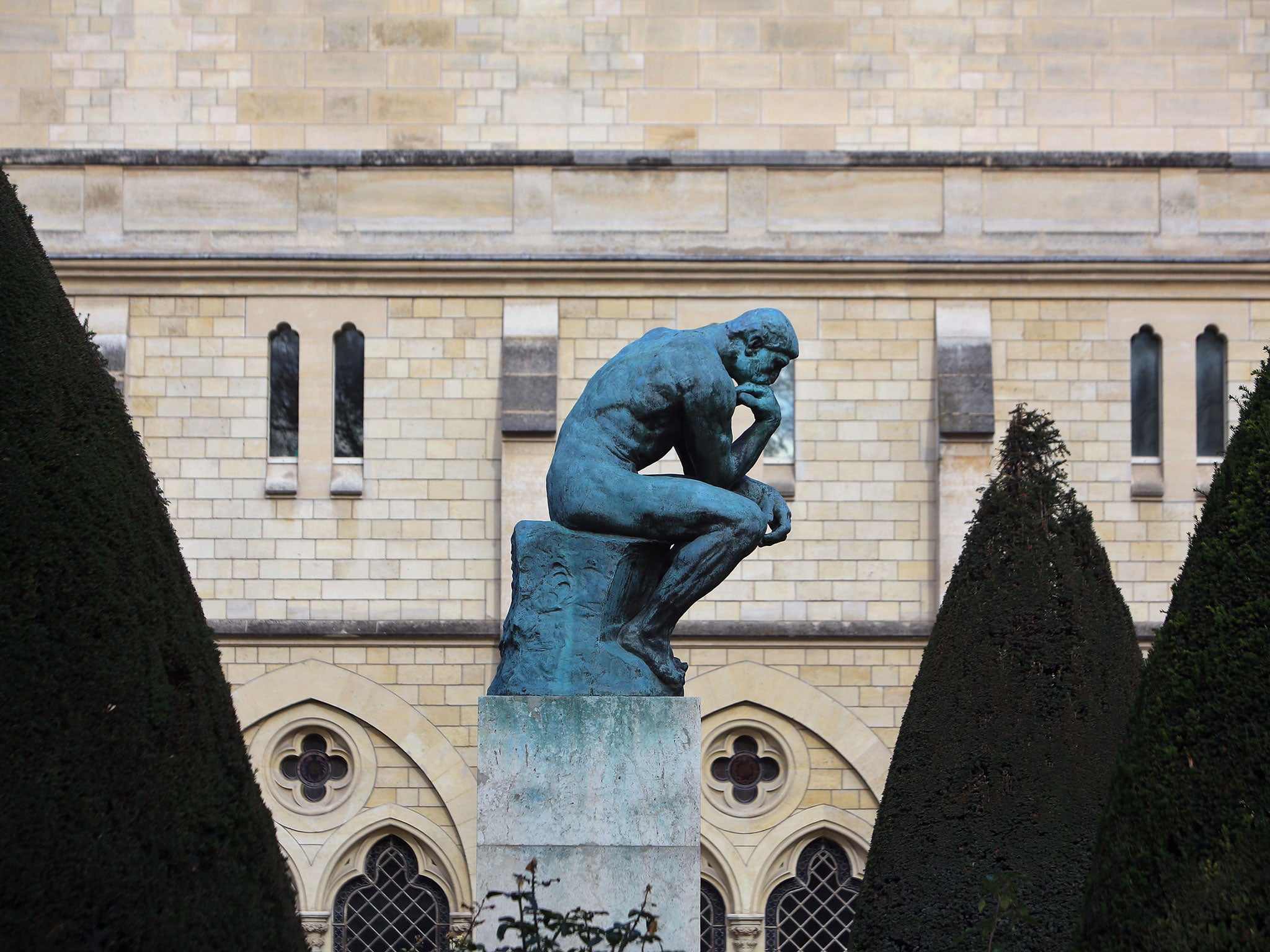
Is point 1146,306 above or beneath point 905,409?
above

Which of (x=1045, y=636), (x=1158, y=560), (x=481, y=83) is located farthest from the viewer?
(x=481, y=83)

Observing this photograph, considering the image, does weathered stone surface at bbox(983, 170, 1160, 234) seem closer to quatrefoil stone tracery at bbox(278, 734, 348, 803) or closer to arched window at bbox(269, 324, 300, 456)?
arched window at bbox(269, 324, 300, 456)

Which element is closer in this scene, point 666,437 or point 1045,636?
point 666,437

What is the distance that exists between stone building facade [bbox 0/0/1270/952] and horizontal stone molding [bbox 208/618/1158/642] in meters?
0.03

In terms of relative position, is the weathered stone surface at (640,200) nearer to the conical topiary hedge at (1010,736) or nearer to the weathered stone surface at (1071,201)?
the weathered stone surface at (1071,201)

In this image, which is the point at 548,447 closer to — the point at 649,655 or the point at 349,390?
the point at 349,390

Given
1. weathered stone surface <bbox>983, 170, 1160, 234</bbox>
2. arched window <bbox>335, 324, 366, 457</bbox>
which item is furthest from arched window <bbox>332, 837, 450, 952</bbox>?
weathered stone surface <bbox>983, 170, 1160, 234</bbox>

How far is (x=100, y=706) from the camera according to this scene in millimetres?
4988

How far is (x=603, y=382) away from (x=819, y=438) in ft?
29.1

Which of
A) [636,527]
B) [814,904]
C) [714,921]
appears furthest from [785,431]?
[636,527]

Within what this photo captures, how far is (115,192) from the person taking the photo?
15336 mm

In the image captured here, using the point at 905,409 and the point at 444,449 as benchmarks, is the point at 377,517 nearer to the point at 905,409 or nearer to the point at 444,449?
the point at 444,449

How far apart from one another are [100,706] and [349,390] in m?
10.4

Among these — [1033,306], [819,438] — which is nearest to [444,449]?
[819,438]
